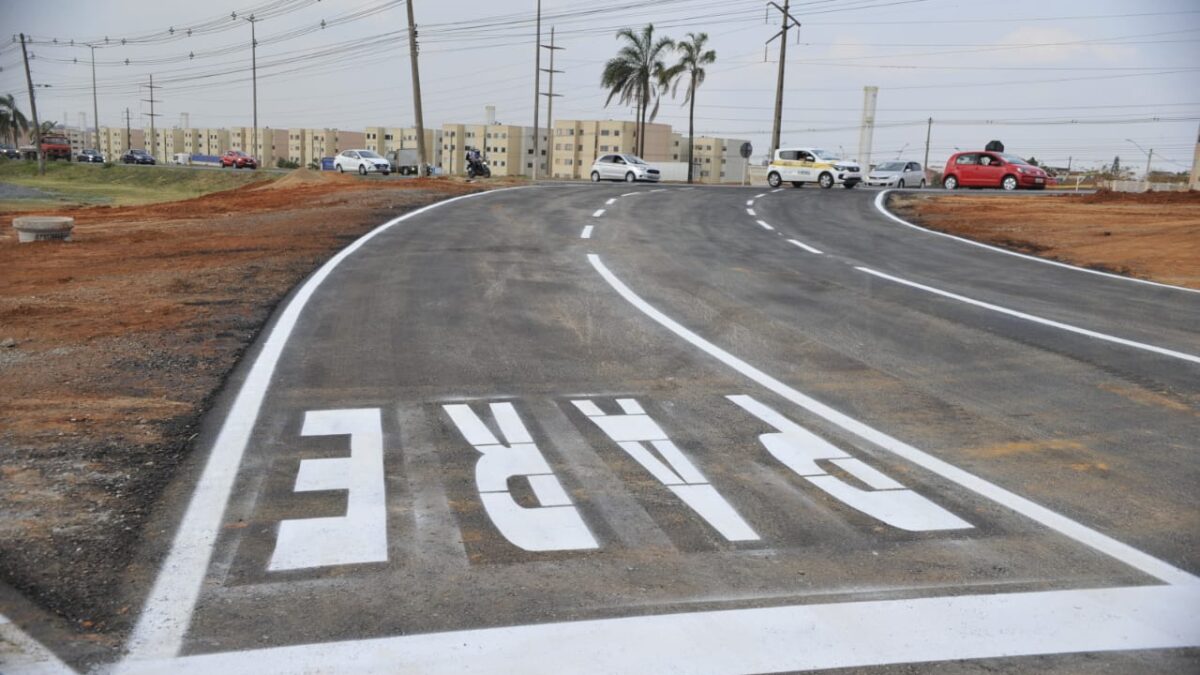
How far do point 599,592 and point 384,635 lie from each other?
0.84 meters

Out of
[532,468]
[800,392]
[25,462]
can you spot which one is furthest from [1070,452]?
[25,462]

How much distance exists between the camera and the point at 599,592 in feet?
12.2

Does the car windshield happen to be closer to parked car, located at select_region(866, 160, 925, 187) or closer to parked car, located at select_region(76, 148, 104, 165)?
parked car, located at select_region(866, 160, 925, 187)

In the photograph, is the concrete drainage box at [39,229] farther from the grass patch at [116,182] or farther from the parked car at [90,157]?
the parked car at [90,157]

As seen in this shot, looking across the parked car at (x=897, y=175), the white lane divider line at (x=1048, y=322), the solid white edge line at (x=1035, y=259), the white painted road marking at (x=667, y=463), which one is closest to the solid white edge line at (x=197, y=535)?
the white painted road marking at (x=667, y=463)

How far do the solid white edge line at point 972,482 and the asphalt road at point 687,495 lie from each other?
0.9 inches

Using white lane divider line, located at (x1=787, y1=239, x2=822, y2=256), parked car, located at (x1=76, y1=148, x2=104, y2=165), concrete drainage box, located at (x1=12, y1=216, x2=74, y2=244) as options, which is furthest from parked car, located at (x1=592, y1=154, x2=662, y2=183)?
parked car, located at (x1=76, y1=148, x2=104, y2=165)

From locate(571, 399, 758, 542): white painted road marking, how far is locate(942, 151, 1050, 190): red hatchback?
38.8 meters

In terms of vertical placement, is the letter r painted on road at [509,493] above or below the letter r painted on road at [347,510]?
above

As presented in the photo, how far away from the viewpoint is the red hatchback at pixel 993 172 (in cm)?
4053

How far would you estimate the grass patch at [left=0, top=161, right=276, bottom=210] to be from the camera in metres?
46.0

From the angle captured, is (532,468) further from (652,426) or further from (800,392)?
(800,392)

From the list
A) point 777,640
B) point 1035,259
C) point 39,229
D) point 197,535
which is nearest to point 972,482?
point 777,640

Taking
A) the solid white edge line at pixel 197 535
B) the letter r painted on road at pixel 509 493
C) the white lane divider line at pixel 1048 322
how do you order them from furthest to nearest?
1. the white lane divider line at pixel 1048 322
2. the letter r painted on road at pixel 509 493
3. the solid white edge line at pixel 197 535
